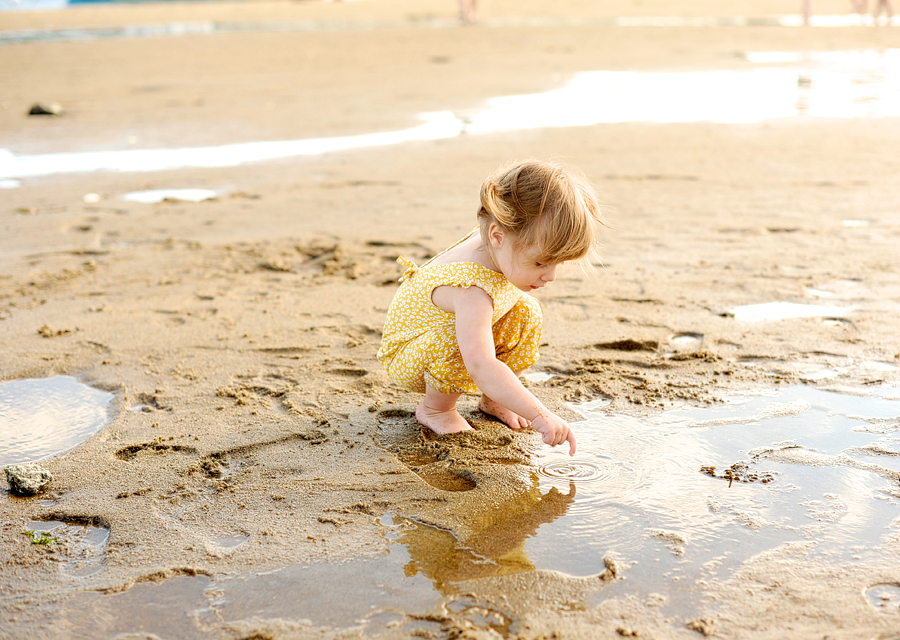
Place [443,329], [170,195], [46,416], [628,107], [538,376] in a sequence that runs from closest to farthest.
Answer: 1. [443,329]
2. [46,416]
3. [538,376]
4. [170,195]
5. [628,107]

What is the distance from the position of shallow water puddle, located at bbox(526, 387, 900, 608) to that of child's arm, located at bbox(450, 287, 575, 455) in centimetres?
19

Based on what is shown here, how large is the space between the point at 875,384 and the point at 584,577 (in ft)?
5.36

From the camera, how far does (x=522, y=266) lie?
100 inches

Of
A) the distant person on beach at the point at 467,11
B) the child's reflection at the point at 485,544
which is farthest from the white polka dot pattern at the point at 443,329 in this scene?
the distant person on beach at the point at 467,11

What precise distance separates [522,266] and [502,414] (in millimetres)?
638

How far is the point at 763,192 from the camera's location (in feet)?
19.1

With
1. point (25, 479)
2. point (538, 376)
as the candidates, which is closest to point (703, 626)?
point (538, 376)

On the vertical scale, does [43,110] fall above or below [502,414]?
above

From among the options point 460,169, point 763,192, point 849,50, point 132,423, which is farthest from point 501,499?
point 849,50

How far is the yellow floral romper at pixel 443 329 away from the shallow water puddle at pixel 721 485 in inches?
14.2

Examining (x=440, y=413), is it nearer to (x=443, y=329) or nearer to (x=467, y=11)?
(x=443, y=329)

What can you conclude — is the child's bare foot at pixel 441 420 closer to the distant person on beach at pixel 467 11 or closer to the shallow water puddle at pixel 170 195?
the shallow water puddle at pixel 170 195

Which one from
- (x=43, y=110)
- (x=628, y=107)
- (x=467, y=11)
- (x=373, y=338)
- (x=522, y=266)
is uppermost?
(x=467, y=11)

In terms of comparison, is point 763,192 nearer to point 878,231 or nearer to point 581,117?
point 878,231
